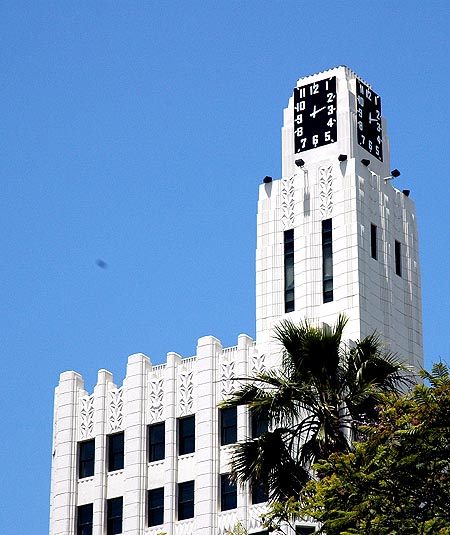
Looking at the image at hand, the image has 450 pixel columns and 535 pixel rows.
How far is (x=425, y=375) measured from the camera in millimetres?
35531

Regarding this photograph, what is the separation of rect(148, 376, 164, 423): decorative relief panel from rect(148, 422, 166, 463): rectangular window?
341 mm

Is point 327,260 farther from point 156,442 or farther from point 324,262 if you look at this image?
point 156,442

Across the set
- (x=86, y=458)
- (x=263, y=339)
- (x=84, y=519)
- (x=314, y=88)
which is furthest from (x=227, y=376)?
(x=314, y=88)

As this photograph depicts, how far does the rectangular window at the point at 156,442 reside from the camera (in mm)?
64250

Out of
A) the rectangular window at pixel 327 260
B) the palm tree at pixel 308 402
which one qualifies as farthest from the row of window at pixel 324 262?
the palm tree at pixel 308 402

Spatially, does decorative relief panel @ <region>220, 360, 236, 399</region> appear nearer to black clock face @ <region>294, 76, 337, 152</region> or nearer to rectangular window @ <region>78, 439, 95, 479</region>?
rectangular window @ <region>78, 439, 95, 479</region>

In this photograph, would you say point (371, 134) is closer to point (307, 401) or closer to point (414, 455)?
point (307, 401)

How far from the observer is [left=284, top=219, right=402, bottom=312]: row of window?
64812mm

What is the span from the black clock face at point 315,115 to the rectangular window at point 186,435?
43.1 ft

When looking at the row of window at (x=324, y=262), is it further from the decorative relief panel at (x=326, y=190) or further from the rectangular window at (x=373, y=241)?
the decorative relief panel at (x=326, y=190)

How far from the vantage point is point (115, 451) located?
65.8 meters

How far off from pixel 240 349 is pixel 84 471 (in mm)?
9145

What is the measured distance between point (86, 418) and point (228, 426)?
7.52m

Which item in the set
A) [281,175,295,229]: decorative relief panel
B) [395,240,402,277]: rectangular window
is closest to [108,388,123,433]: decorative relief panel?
[281,175,295,229]: decorative relief panel
